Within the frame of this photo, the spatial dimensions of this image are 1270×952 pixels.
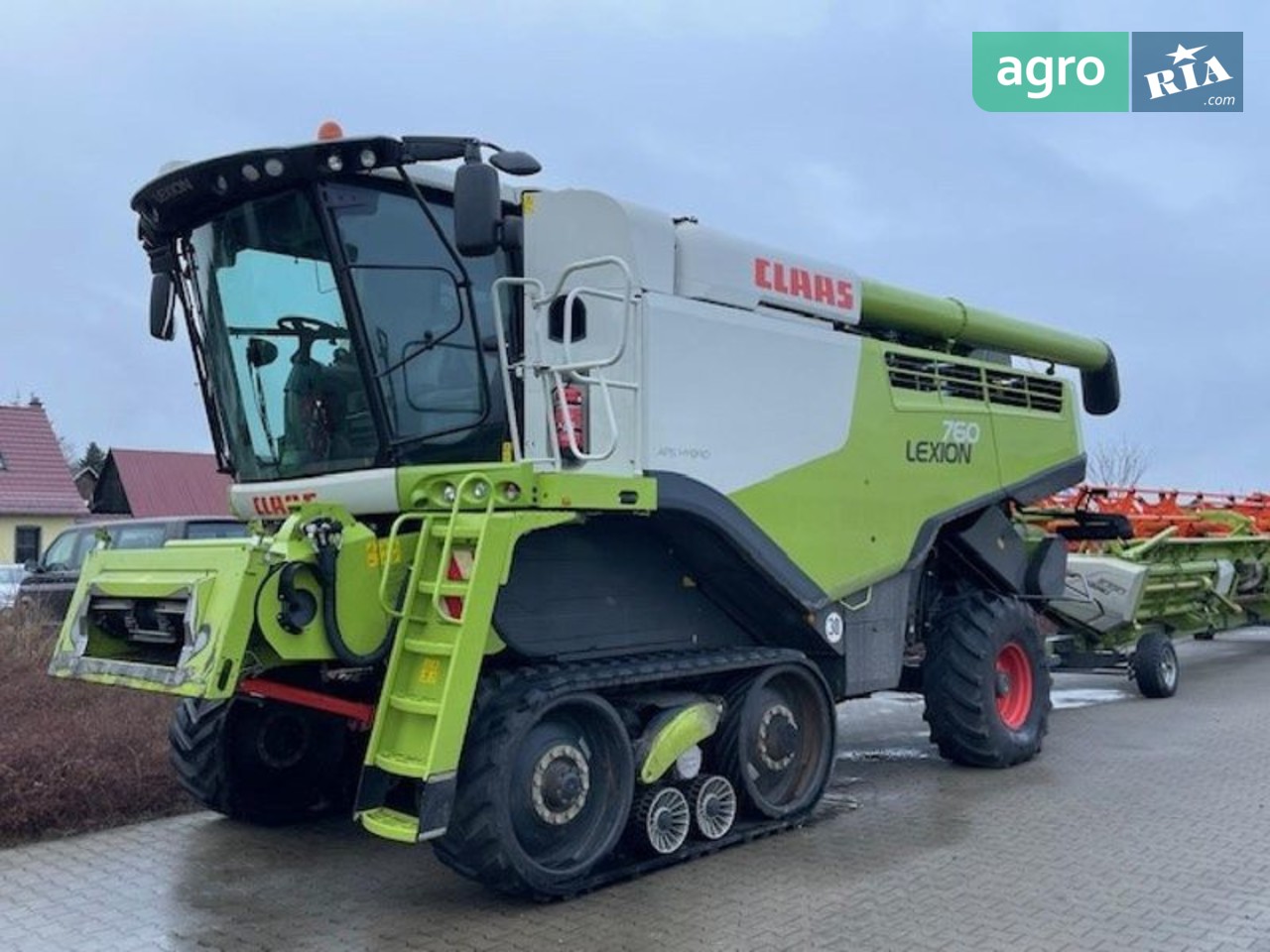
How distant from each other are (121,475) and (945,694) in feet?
114

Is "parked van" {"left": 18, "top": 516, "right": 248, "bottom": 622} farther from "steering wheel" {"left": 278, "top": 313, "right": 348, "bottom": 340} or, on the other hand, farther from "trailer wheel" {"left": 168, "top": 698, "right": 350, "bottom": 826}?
"steering wheel" {"left": 278, "top": 313, "right": 348, "bottom": 340}

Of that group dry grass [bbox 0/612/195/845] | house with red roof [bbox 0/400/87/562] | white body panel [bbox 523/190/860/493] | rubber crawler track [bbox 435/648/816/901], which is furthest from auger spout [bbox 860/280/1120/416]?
house with red roof [bbox 0/400/87/562]

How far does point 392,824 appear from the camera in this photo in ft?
15.7

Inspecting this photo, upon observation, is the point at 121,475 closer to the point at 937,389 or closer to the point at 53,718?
the point at 53,718

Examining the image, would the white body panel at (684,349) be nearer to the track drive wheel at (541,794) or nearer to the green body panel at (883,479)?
the green body panel at (883,479)

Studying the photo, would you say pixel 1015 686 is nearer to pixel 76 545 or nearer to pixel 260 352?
pixel 260 352

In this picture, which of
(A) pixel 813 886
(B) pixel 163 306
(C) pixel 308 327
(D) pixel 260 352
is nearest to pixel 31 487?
(B) pixel 163 306

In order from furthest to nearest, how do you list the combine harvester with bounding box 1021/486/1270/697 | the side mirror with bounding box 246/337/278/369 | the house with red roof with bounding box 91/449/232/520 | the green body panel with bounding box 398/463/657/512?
1. the house with red roof with bounding box 91/449/232/520
2. the combine harvester with bounding box 1021/486/1270/697
3. the side mirror with bounding box 246/337/278/369
4. the green body panel with bounding box 398/463/657/512

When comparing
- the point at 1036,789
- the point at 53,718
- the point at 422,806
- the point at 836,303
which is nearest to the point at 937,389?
the point at 836,303

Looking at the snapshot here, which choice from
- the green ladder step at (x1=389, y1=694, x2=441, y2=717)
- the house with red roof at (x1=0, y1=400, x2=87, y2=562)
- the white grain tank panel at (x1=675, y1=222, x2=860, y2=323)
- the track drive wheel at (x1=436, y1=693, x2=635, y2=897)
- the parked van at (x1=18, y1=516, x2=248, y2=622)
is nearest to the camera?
the green ladder step at (x1=389, y1=694, x2=441, y2=717)

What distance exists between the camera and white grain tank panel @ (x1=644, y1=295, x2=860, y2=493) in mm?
5789

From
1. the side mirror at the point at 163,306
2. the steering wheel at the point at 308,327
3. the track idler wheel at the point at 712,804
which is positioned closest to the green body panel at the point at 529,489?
the steering wheel at the point at 308,327

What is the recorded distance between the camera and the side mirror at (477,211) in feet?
16.4

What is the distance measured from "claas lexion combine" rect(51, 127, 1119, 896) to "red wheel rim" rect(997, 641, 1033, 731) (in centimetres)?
139
